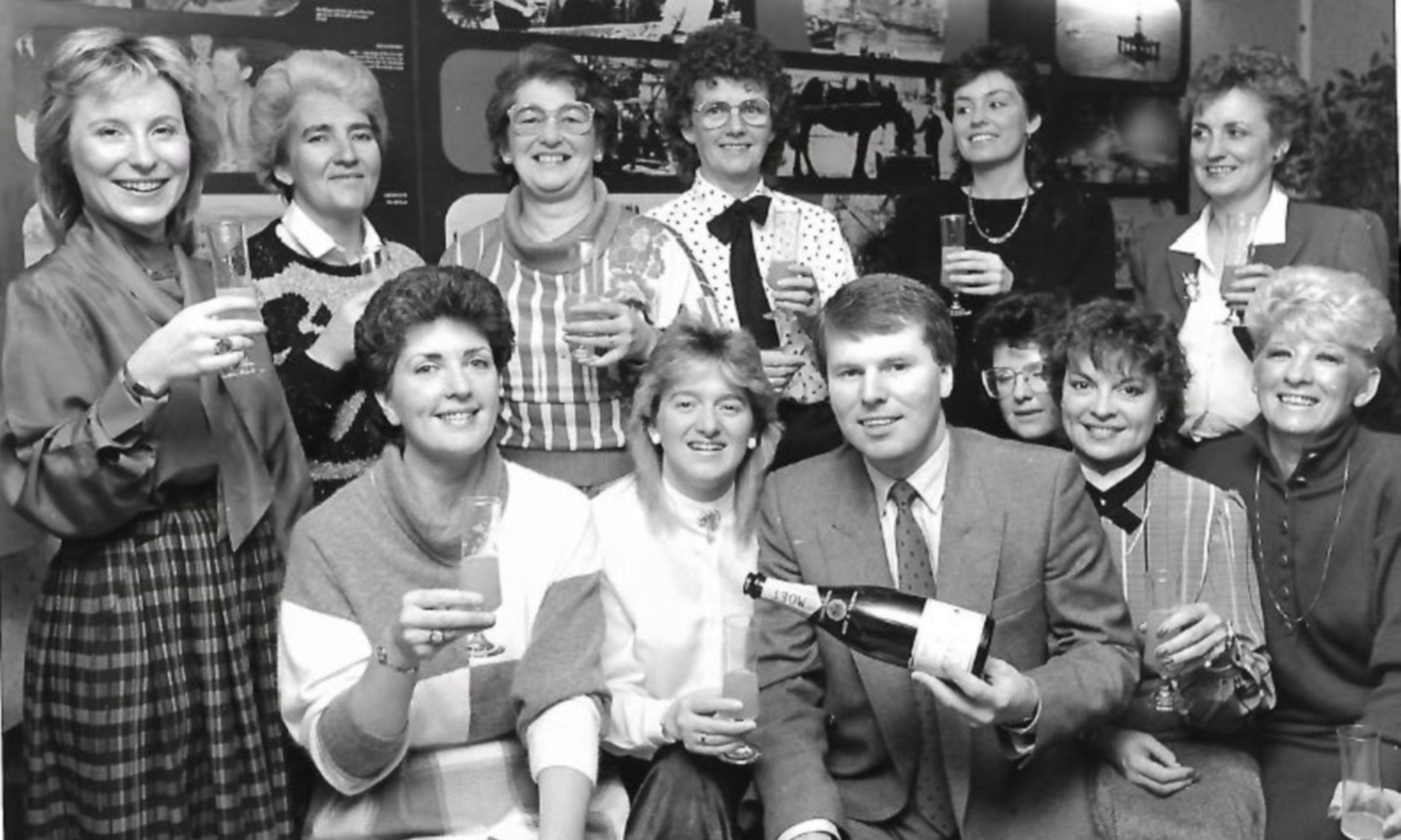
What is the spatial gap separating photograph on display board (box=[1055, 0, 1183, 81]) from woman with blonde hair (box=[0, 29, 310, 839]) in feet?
11.1

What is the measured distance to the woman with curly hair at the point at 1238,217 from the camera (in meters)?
3.54

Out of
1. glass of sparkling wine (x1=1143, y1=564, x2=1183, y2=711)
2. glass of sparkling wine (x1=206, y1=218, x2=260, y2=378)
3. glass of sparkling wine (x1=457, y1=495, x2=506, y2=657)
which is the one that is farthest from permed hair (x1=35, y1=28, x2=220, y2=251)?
glass of sparkling wine (x1=1143, y1=564, x2=1183, y2=711)

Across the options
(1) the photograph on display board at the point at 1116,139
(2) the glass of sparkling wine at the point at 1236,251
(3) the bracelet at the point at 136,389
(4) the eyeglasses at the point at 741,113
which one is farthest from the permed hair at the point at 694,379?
(1) the photograph on display board at the point at 1116,139

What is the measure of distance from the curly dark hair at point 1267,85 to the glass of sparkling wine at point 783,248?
108 cm

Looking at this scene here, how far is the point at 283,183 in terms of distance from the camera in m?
3.37

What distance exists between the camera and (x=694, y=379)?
3.08 metres

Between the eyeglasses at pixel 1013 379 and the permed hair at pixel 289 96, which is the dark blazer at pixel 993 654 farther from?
the permed hair at pixel 289 96

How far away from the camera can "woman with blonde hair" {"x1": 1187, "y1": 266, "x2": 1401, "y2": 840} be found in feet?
10.1

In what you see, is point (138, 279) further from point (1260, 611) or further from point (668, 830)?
point (1260, 611)

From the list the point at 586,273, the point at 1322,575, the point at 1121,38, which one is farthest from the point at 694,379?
the point at 1121,38

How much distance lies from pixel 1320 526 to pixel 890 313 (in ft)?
3.47

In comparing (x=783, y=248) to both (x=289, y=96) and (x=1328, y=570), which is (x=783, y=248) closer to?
(x=289, y=96)

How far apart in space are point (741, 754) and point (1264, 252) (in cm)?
184

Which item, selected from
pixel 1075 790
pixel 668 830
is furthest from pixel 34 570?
pixel 1075 790
